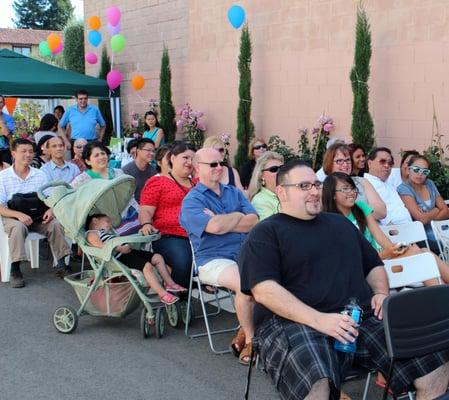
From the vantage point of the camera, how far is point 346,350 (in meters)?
3.30

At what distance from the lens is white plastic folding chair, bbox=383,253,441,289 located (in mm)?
4305

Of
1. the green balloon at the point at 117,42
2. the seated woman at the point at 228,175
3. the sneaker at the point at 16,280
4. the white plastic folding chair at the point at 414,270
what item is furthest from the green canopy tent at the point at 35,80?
the white plastic folding chair at the point at 414,270

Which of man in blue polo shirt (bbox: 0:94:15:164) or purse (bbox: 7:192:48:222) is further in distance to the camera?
man in blue polo shirt (bbox: 0:94:15:164)

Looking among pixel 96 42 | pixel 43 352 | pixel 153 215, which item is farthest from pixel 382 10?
pixel 96 42

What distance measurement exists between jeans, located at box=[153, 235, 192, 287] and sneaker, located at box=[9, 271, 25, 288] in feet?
6.28

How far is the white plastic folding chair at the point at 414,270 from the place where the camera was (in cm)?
430

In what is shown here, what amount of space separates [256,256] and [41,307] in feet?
10.6

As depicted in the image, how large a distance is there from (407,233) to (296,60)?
5.86m

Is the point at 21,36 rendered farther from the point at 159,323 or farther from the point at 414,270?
the point at 414,270

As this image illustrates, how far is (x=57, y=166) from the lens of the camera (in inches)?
305

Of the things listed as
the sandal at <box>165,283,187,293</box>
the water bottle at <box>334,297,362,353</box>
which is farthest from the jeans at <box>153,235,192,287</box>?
the water bottle at <box>334,297,362,353</box>

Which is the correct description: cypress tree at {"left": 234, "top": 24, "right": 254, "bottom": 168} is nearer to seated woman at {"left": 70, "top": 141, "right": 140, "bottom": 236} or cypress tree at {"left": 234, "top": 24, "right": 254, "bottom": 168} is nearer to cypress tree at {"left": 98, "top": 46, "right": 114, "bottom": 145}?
seated woman at {"left": 70, "top": 141, "right": 140, "bottom": 236}

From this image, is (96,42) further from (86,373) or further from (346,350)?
(346,350)

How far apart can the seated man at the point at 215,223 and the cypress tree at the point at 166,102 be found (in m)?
8.63
